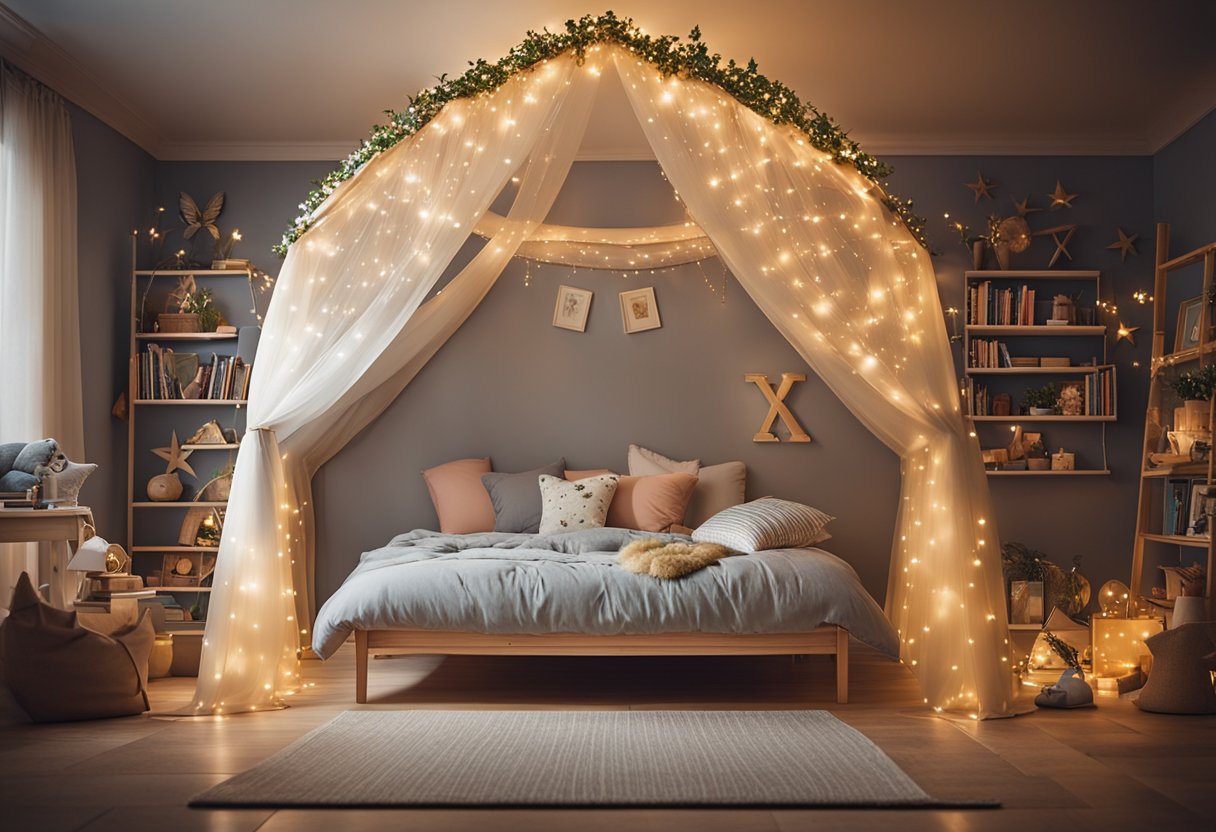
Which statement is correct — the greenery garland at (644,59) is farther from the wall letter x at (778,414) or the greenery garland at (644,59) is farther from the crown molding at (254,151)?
the crown molding at (254,151)

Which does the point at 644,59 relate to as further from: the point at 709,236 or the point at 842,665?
the point at 842,665

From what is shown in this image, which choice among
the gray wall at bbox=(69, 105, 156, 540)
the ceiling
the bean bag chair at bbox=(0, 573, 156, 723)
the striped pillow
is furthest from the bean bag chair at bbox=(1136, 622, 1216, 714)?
the gray wall at bbox=(69, 105, 156, 540)

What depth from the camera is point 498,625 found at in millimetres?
3906

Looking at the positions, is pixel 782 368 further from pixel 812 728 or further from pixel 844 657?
pixel 812 728

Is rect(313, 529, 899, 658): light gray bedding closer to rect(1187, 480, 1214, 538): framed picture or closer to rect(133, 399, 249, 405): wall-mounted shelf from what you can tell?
rect(1187, 480, 1214, 538): framed picture

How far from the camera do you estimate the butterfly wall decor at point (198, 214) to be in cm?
571

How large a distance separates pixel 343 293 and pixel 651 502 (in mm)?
1946

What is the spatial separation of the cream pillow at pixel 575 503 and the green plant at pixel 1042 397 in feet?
7.47

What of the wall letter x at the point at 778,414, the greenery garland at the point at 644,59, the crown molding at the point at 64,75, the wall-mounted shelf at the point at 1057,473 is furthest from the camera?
the wall letter x at the point at 778,414

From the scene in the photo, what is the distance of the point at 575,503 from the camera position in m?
5.17

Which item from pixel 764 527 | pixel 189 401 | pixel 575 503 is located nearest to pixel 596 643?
pixel 764 527

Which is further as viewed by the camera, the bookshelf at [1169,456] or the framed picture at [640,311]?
the framed picture at [640,311]

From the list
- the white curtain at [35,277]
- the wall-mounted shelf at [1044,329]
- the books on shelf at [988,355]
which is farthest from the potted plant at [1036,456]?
the white curtain at [35,277]

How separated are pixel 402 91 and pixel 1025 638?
3901mm
